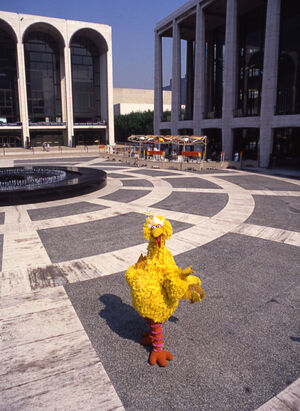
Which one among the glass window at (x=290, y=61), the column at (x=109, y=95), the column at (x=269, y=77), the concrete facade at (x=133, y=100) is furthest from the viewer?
the concrete facade at (x=133, y=100)

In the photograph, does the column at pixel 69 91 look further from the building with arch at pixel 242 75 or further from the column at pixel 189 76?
the column at pixel 189 76

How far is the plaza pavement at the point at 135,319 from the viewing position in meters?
4.30

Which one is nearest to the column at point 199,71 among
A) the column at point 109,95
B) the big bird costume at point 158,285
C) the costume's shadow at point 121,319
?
the column at point 109,95

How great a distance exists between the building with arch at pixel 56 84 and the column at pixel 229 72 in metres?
35.3

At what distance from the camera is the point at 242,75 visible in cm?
4334

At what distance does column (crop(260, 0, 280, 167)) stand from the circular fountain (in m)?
19.0

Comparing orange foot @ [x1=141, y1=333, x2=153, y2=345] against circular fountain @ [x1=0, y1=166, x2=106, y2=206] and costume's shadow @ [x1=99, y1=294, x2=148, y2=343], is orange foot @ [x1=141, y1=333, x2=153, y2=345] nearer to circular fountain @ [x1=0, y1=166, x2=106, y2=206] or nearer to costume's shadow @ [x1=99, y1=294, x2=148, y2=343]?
costume's shadow @ [x1=99, y1=294, x2=148, y2=343]

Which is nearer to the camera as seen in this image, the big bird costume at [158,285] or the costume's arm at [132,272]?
the big bird costume at [158,285]

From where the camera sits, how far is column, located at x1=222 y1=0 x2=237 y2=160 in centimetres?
3575

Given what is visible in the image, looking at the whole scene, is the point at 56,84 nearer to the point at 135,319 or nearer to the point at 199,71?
the point at 199,71

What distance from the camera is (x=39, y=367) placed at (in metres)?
4.73

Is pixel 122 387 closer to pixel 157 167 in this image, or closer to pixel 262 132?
pixel 157 167

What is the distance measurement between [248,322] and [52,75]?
73.3m

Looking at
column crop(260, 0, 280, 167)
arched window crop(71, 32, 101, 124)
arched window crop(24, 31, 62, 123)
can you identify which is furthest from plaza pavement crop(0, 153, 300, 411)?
arched window crop(71, 32, 101, 124)
